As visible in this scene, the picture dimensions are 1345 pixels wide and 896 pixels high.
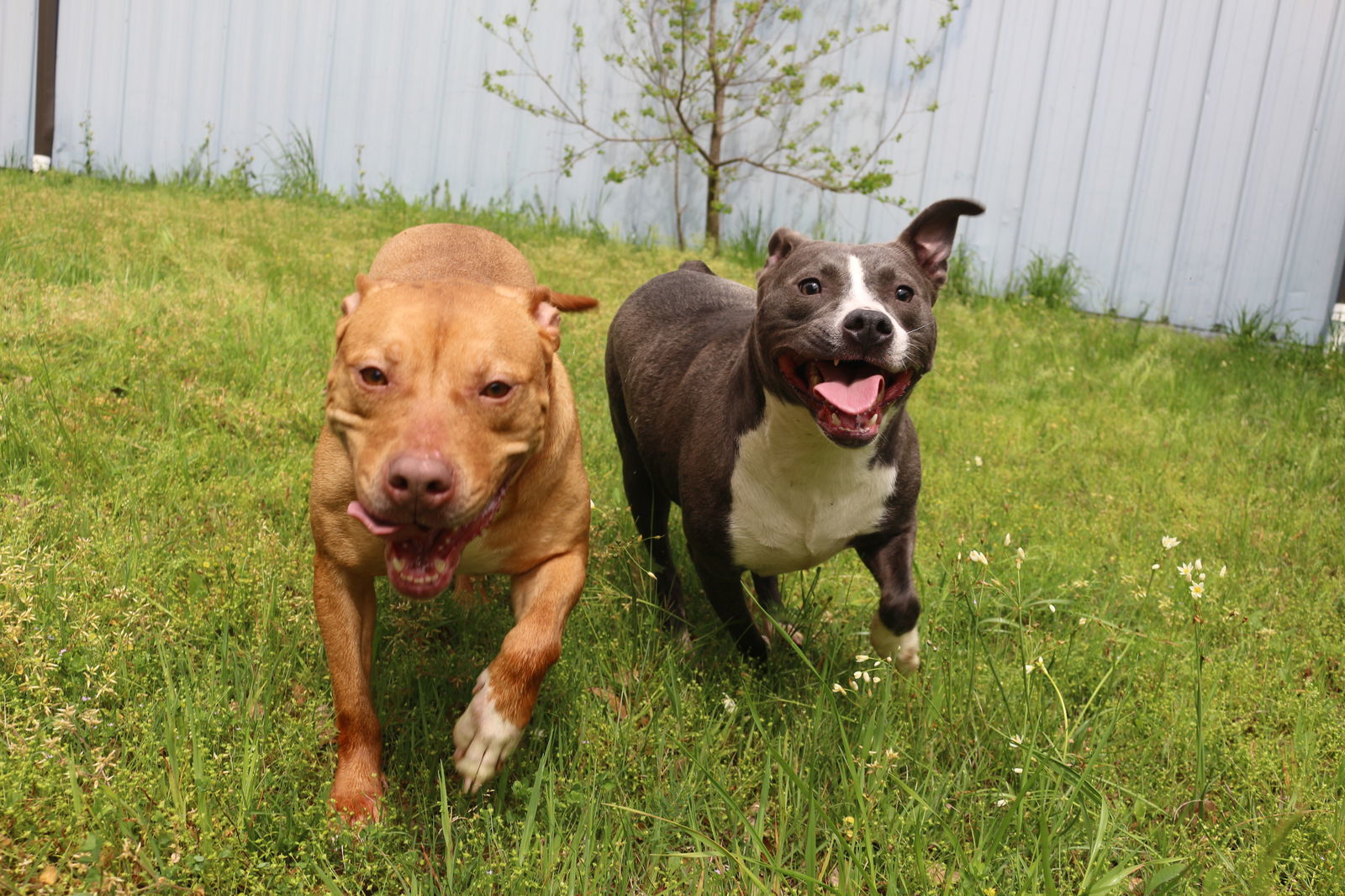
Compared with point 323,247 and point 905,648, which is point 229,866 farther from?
point 323,247

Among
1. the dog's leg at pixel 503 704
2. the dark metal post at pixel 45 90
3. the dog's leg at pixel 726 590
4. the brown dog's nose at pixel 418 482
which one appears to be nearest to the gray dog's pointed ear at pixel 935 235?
the dog's leg at pixel 726 590

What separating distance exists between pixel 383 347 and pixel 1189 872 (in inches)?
82.0

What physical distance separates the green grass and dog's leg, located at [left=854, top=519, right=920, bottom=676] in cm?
9

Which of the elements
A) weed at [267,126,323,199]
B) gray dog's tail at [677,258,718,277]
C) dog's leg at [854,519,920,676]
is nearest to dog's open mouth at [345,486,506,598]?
dog's leg at [854,519,920,676]

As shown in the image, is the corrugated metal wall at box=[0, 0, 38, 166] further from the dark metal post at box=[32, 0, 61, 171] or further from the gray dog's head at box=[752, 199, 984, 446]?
the gray dog's head at box=[752, 199, 984, 446]

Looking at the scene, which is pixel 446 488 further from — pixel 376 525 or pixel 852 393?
pixel 852 393

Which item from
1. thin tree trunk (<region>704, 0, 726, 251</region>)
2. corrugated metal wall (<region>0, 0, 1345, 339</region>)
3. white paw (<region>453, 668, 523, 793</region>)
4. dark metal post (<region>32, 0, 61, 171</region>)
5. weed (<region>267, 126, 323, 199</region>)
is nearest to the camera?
white paw (<region>453, 668, 523, 793</region>)

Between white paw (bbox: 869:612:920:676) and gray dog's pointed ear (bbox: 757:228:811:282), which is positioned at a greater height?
gray dog's pointed ear (bbox: 757:228:811:282)

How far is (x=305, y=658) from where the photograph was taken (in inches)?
115

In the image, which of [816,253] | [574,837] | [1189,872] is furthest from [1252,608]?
[574,837]

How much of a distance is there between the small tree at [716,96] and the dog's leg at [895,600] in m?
5.75

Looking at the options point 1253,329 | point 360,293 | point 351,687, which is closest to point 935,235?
point 360,293

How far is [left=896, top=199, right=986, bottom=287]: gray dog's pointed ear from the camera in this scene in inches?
132

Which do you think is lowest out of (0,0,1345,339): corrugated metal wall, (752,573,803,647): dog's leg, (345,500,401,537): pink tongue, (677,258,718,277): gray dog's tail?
(752,573,803,647): dog's leg
